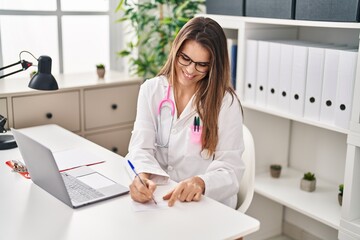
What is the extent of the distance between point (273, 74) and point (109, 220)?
1.29m

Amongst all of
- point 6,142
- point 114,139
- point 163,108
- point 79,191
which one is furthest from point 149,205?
point 114,139

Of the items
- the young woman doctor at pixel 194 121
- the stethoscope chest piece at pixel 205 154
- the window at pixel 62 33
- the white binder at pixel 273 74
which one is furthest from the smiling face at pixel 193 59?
the window at pixel 62 33

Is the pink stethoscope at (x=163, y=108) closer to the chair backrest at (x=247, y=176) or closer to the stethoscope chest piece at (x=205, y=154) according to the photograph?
the stethoscope chest piece at (x=205, y=154)

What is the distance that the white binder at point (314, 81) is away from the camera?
218cm

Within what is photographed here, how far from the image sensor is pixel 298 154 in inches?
110

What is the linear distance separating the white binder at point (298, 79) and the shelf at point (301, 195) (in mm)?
431

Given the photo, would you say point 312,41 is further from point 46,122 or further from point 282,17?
point 46,122

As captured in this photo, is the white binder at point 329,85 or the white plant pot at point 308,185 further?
the white plant pot at point 308,185

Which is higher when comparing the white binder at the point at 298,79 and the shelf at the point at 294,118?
the white binder at the point at 298,79

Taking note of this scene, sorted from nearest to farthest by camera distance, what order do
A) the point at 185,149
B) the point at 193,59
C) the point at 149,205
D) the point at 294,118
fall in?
the point at 149,205 → the point at 193,59 → the point at 185,149 → the point at 294,118

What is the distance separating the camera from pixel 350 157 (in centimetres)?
202

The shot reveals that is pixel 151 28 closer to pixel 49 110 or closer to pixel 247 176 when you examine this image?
pixel 49 110

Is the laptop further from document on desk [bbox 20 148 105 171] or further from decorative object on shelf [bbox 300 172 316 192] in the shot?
decorative object on shelf [bbox 300 172 316 192]

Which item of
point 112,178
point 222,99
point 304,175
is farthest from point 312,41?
point 112,178
